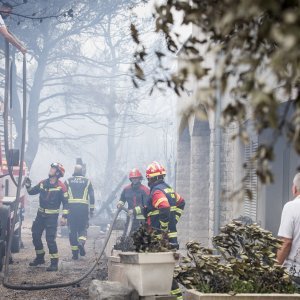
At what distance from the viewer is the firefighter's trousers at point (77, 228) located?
14977 mm

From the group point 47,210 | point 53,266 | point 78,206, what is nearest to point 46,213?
point 47,210

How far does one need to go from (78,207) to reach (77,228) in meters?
0.43

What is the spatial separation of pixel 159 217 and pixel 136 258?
2.83m

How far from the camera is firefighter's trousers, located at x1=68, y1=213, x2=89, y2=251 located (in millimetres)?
14977

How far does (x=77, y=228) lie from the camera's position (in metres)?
15.2

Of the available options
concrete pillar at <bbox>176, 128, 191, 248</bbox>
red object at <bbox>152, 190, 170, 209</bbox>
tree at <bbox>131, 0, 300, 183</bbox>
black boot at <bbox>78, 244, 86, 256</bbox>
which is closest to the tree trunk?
concrete pillar at <bbox>176, 128, 191, 248</bbox>

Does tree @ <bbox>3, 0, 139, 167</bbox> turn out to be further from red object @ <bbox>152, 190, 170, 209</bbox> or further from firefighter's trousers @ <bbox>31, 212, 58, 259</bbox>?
red object @ <bbox>152, 190, 170, 209</bbox>

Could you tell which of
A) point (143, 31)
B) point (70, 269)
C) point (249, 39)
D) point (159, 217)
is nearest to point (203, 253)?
point (159, 217)

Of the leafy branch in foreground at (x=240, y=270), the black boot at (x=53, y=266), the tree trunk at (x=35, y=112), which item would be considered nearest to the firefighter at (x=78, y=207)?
the black boot at (x=53, y=266)

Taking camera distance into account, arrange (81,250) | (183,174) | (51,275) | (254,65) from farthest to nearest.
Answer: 1. (183,174)
2. (81,250)
3. (51,275)
4. (254,65)

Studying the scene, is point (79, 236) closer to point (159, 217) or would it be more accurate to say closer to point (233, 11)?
point (159, 217)

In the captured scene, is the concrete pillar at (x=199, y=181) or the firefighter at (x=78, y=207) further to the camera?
the concrete pillar at (x=199, y=181)

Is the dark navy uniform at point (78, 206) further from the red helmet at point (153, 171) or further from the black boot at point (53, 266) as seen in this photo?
the red helmet at point (153, 171)

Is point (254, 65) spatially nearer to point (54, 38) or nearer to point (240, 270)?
point (240, 270)
